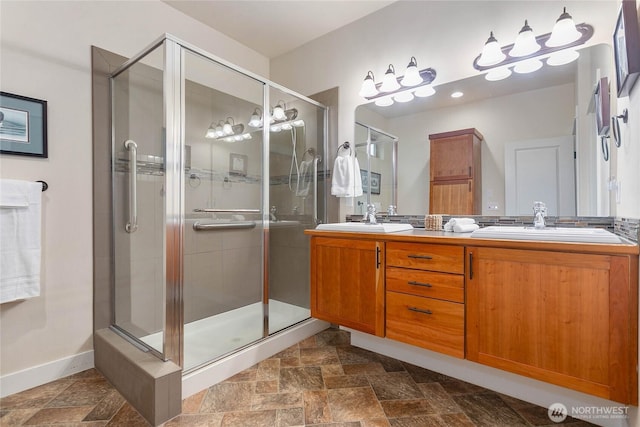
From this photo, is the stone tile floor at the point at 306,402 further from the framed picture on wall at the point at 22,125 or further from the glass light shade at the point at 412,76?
the glass light shade at the point at 412,76

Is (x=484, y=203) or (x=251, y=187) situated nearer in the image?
(x=484, y=203)

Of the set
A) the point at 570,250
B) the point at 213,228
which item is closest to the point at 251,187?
the point at 213,228

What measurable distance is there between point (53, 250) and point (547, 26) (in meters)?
3.17

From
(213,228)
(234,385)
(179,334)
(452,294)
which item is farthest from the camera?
(213,228)

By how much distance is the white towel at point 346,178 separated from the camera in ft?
8.21

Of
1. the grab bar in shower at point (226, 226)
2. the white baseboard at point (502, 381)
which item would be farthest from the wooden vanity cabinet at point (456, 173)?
the grab bar in shower at point (226, 226)

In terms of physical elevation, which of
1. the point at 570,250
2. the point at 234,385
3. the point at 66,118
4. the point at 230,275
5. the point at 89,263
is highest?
the point at 66,118

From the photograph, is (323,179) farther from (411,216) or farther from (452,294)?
(452,294)

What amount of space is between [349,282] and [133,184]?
1517mm

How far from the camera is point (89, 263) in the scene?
196cm

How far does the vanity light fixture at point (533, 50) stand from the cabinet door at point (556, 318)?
118 centimetres

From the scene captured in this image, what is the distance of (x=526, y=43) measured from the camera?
1.75 metres

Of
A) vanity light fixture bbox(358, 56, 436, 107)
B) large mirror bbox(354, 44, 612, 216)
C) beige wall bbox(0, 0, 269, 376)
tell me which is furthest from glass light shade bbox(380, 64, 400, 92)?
beige wall bbox(0, 0, 269, 376)

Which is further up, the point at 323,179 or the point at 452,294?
the point at 323,179
